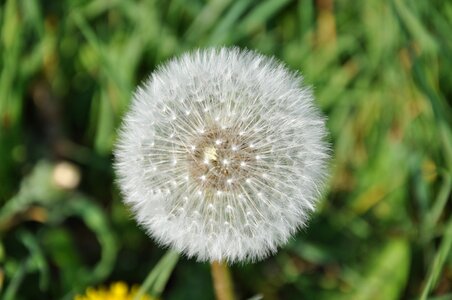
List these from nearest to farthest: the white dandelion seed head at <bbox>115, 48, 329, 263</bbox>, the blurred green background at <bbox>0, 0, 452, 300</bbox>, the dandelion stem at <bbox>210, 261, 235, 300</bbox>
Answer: the white dandelion seed head at <bbox>115, 48, 329, 263</bbox>
the dandelion stem at <bbox>210, 261, 235, 300</bbox>
the blurred green background at <bbox>0, 0, 452, 300</bbox>

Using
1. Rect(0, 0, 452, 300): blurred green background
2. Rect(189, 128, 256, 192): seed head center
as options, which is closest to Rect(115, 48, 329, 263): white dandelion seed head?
Rect(189, 128, 256, 192): seed head center

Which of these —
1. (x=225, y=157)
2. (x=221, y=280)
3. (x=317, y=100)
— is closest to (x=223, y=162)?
(x=225, y=157)

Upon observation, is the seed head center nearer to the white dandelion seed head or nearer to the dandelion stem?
the white dandelion seed head

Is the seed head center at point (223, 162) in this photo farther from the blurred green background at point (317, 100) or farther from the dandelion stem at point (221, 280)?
the blurred green background at point (317, 100)

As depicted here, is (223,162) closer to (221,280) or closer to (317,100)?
(221,280)

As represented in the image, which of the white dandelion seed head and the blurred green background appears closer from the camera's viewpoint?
the white dandelion seed head

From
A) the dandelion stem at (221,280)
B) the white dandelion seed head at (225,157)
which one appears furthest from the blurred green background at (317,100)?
the white dandelion seed head at (225,157)

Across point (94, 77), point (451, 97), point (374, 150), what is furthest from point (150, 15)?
point (451, 97)
